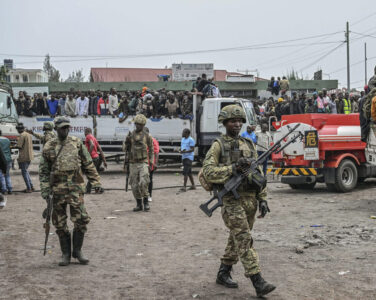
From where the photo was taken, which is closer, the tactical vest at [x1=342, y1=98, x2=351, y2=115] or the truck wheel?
the truck wheel

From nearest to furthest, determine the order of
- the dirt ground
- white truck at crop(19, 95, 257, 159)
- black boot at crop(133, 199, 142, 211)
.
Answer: the dirt ground < black boot at crop(133, 199, 142, 211) < white truck at crop(19, 95, 257, 159)

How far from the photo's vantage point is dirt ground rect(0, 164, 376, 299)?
17.9ft

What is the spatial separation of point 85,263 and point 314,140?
7605 millimetres

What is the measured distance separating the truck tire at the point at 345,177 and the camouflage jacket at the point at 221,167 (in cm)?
810

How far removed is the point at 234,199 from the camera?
521 centimetres

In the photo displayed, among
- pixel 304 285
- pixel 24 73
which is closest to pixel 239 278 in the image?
pixel 304 285

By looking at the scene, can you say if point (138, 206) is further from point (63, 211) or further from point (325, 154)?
point (325, 154)

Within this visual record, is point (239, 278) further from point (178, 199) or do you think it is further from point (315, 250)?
point (178, 199)

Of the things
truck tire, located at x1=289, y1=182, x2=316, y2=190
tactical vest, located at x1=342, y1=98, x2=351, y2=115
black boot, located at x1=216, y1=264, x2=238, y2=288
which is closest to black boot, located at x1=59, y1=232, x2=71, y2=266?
black boot, located at x1=216, y1=264, x2=238, y2=288

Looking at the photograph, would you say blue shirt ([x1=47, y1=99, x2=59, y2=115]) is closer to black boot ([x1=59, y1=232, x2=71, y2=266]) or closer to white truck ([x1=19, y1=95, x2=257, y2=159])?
white truck ([x1=19, y1=95, x2=257, y2=159])

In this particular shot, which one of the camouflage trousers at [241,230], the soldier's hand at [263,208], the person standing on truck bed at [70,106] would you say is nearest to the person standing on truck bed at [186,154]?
the person standing on truck bed at [70,106]

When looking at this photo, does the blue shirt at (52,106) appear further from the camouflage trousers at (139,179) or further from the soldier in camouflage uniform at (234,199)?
the soldier in camouflage uniform at (234,199)

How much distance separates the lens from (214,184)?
5.27 metres

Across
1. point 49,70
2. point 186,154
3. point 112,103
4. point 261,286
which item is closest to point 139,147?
point 186,154
